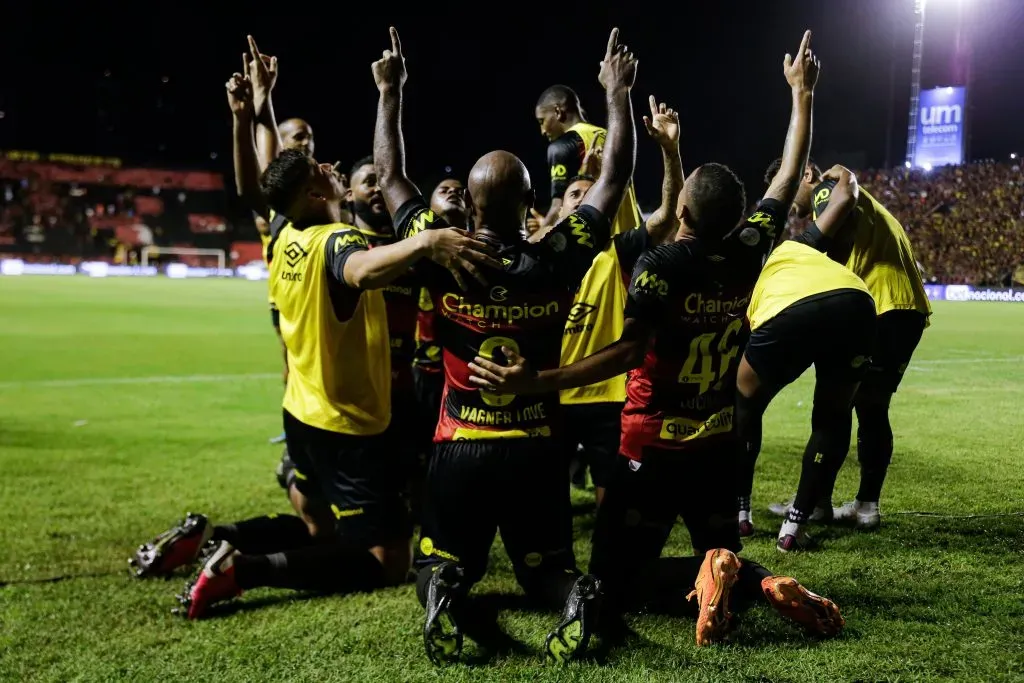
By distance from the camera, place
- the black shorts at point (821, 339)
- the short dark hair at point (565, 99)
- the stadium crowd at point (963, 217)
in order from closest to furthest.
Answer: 1. the black shorts at point (821, 339)
2. the short dark hair at point (565, 99)
3. the stadium crowd at point (963, 217)

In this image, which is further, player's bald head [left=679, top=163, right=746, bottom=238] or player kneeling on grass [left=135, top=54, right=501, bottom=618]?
player kneeling on grass [left=135, top=54, right=501, bottom=618]

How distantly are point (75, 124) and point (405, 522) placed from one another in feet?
244

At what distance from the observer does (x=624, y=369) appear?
129 inches

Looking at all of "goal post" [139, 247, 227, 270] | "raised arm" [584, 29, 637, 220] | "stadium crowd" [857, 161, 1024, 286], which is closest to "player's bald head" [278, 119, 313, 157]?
"raised arm" [584, 29, 637, 220]

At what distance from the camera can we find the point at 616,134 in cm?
350

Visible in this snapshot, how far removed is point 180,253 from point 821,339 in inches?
2584

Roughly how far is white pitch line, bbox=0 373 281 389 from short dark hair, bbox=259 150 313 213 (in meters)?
8.74

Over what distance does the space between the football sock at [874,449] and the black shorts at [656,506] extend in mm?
1774

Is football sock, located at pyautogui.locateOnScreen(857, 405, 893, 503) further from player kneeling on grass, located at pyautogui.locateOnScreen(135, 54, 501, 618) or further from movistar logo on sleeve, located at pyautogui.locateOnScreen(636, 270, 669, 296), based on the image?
player kneeling on grass, located at pyautogui.locateOnScreen(135, 54, 501, 618)

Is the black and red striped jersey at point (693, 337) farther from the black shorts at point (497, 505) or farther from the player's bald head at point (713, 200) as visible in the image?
the black shorts at point (497, 505)

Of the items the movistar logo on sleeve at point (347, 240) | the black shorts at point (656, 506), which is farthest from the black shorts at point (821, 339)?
the movistar logo on sleeve at point (347, 240)

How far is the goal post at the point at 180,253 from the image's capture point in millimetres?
60938

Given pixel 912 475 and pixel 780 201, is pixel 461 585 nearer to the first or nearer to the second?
pixel 780 201

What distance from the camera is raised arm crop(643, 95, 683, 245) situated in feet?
14.0
